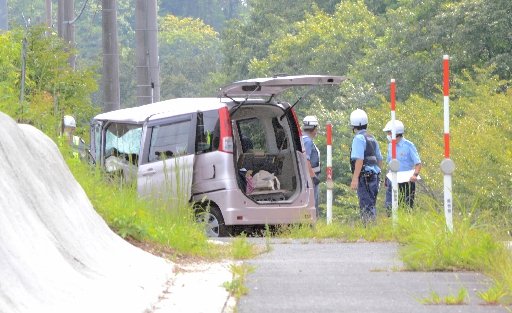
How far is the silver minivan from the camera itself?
1752cm

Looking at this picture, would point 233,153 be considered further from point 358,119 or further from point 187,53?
point 187,53

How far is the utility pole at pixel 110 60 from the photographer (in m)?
26.8

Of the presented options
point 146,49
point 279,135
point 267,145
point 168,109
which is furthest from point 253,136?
point 146,49

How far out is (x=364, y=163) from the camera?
17.9m

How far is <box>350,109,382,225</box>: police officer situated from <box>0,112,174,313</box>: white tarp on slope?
20.9 feet

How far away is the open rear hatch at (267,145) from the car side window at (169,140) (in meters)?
0.61

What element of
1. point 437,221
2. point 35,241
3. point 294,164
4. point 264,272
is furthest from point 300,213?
point 35,241

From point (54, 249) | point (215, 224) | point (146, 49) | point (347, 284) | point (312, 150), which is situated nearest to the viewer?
point (54, 249)

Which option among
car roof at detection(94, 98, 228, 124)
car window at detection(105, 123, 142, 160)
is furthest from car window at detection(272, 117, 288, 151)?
car window at detection(105, 123, 142, 160)

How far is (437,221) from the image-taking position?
1285 centimetres

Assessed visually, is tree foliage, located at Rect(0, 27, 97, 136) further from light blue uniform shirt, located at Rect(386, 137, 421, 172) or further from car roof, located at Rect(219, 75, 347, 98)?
light blue uniform shirt, located at Rect(386, 137, 421, 172)

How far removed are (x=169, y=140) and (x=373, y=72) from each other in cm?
3355

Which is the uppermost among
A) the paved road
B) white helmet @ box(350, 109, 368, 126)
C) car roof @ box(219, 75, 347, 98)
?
car roof @ box(219, 75, 347, 98)

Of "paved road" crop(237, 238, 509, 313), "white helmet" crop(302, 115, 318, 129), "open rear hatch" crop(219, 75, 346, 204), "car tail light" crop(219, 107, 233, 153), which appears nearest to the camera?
"paved road" crop(237, 238, 509, 313)
